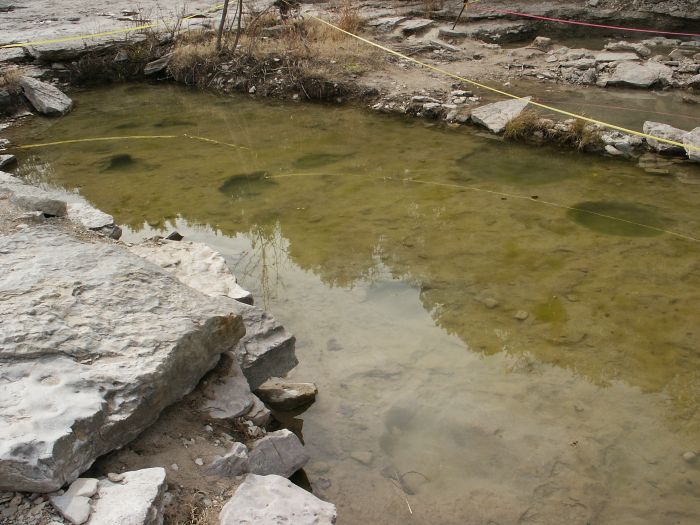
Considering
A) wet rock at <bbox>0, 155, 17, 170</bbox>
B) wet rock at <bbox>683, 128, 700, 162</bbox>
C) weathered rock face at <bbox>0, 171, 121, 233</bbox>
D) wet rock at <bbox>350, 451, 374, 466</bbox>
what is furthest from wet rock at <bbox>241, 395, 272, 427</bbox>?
wet rock at <bbox>0, 155, 17, 170</bbox>

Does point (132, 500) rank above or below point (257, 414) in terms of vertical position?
above

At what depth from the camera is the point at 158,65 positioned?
410 inches

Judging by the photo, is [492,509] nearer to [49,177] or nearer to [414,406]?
[414,406]

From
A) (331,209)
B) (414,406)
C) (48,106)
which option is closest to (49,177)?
(48,106)

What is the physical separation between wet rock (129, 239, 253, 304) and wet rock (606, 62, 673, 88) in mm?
6585

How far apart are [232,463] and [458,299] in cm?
225

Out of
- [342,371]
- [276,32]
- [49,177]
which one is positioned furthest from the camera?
[276,32]

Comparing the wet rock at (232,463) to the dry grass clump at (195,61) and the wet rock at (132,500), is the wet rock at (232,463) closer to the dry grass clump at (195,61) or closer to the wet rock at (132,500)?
the wet rock at (132,500)

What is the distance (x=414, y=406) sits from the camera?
348 cm

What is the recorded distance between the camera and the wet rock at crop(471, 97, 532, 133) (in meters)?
7.36

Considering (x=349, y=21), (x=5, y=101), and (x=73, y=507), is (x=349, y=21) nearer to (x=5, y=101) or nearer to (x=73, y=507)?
(x=5, y=101)

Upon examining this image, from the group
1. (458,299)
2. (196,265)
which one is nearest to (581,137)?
(458,299)

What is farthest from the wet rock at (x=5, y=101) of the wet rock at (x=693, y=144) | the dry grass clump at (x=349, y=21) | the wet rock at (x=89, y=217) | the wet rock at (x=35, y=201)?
the wet rock at (x=693, y=144)

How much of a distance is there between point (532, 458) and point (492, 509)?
40 centimetres
